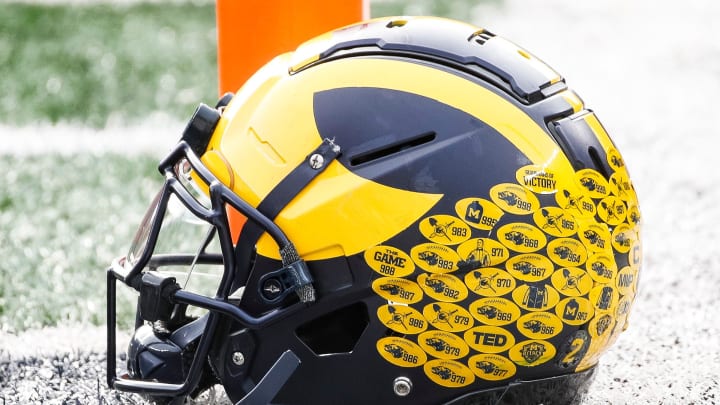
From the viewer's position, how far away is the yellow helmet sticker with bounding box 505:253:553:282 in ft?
6.93

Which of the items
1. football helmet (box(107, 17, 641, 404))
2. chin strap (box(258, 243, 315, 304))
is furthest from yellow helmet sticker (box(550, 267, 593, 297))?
chin strap (box(258, 243, 315, 304))

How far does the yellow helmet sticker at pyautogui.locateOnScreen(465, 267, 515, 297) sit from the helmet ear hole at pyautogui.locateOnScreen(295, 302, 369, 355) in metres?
0.29

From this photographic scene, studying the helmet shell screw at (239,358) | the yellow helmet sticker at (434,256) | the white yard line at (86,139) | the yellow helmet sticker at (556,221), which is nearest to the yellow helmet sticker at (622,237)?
the yellow helmet sticker at (556,221)

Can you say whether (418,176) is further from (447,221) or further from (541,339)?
(541,339)

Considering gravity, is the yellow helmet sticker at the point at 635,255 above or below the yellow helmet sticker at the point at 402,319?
above

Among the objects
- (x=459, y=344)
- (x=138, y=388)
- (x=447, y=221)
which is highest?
(x=447, y=221)

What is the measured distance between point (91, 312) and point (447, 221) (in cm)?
163

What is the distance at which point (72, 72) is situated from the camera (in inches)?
244

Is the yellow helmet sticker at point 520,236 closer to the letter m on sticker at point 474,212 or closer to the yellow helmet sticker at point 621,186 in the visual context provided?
the letter m on sticker at point 474,212

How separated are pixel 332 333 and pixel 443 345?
0.87 ft

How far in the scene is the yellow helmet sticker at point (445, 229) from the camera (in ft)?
6.86

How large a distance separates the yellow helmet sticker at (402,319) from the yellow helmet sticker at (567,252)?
0.30 meters

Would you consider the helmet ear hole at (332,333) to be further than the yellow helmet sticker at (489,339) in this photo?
Yes

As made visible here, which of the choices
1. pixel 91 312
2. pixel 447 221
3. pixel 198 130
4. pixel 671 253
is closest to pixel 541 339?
pixel 447 221
